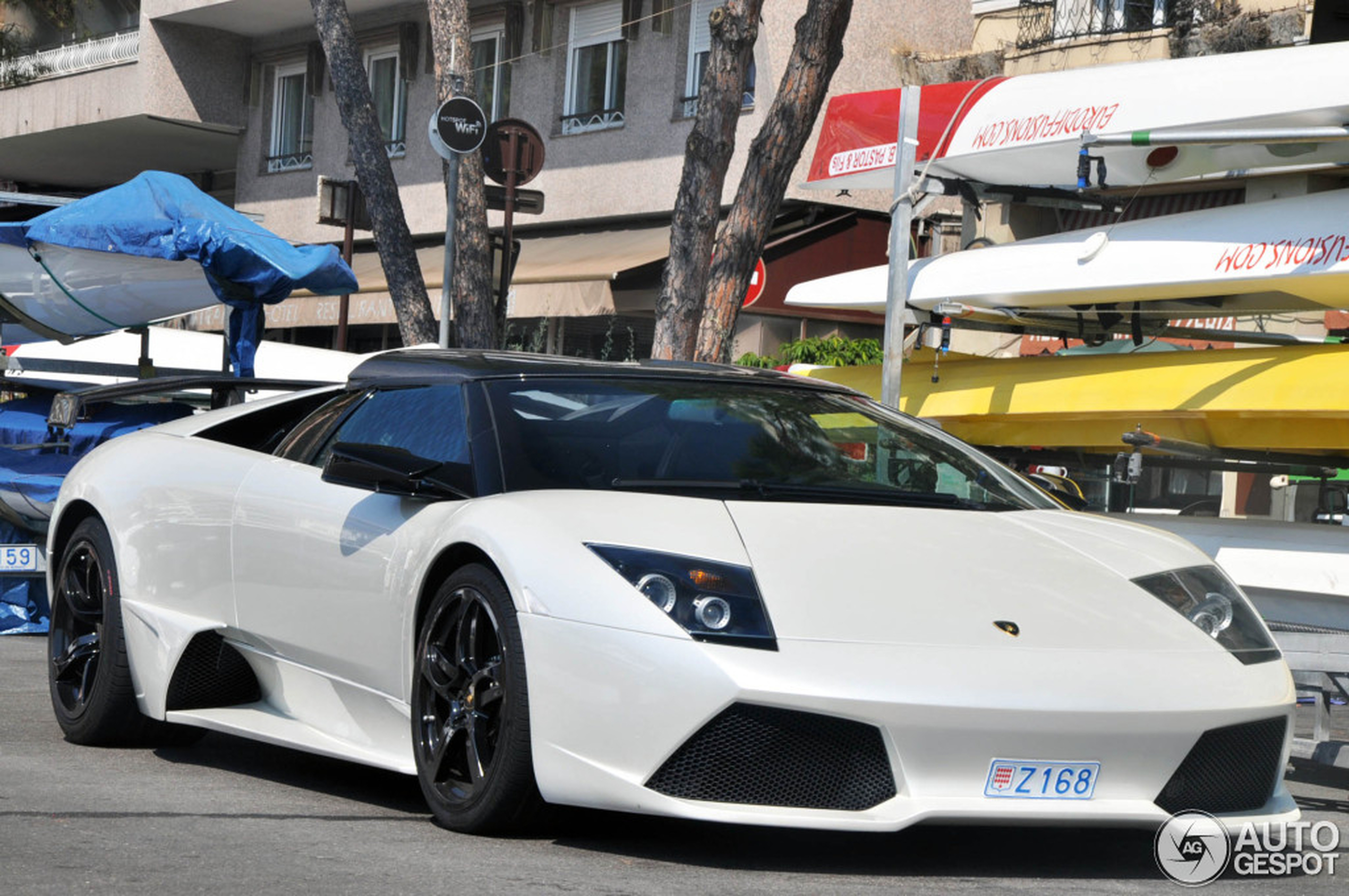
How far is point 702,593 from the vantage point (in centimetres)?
421

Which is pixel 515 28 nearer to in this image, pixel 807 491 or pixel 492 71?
pixel 492 71

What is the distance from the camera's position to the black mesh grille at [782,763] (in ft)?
13.4

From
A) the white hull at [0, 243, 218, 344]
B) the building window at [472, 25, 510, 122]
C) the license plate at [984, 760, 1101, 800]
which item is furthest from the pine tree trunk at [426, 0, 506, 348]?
the building window at [472, 25, 510, 122]

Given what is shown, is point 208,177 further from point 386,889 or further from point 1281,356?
point 386,889

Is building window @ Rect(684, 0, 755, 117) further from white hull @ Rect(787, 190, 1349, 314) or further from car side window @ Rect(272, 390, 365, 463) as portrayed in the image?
car side window @ Rect(272, 390, 365, 463)

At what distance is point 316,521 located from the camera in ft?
17.4

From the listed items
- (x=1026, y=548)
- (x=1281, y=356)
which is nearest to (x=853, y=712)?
(x=1026, y=548)

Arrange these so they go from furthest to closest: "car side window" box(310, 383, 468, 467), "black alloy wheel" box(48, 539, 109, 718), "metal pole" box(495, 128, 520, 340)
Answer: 1. "metal pole" box(495, 128, 520, 340)
2. "black alloy wheel" box(48, 539, 109, 718)
3. "car side window" box(310, 383, 468, 467)

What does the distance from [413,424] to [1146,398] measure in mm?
Answer: 5140

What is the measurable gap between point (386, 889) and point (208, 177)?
1205 inches

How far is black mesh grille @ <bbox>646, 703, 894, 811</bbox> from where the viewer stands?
4.07 m

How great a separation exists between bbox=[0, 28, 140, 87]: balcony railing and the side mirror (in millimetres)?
25464

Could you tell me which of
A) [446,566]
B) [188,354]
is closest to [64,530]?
[446,566]

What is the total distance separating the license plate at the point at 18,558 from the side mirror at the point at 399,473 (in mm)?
5064
